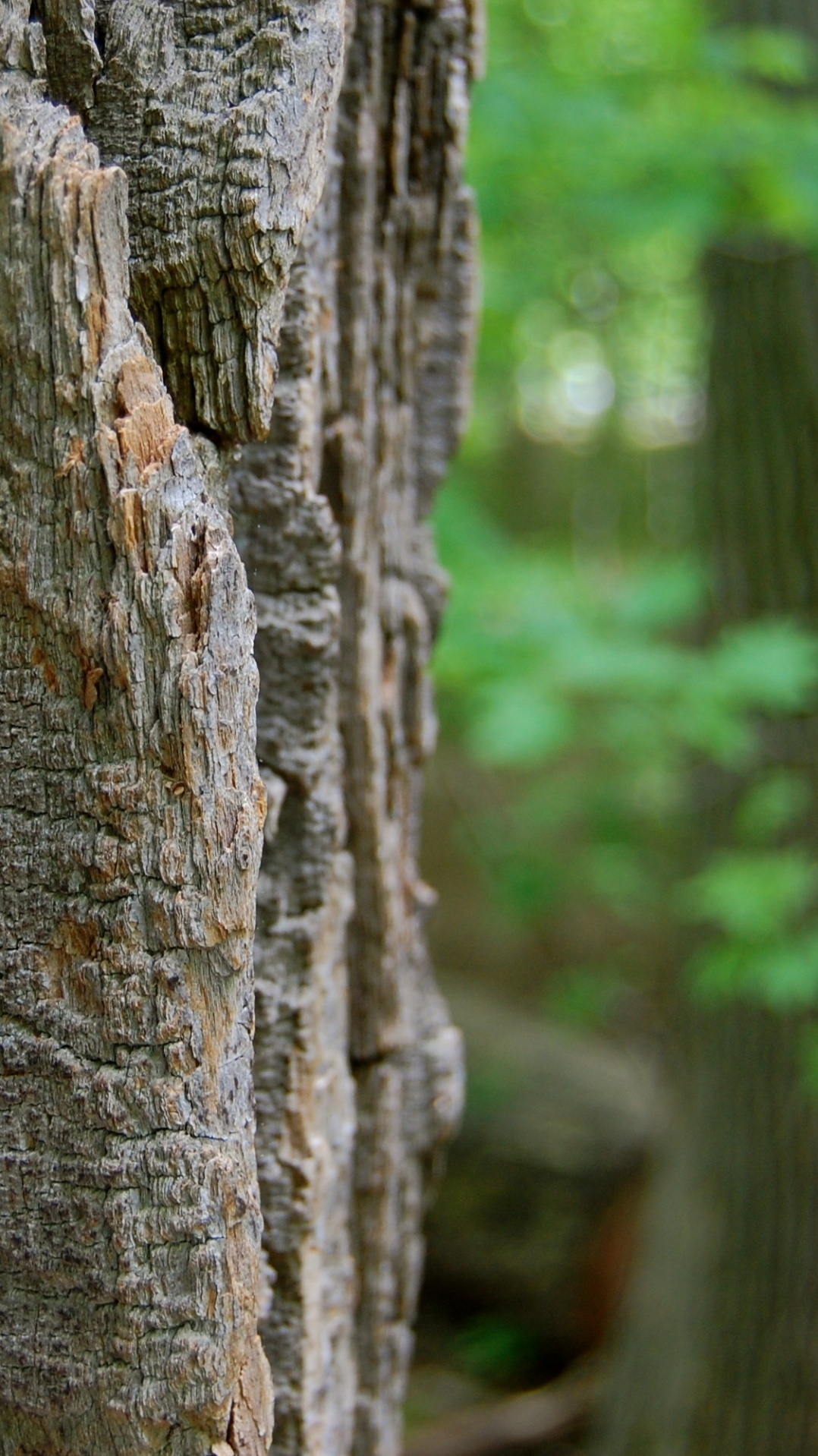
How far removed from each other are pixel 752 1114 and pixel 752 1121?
0.7 inches

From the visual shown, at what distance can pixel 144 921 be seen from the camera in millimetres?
906

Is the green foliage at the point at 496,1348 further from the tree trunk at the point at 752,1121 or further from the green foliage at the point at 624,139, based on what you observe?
the green foliage at the point at 624,139

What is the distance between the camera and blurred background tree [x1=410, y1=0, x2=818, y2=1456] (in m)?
2.62

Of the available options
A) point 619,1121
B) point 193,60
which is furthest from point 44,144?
point 619,1121

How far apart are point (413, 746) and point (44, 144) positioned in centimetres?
79

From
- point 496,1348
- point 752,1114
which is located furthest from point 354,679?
point 496,1348

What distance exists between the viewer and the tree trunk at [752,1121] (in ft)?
10.7

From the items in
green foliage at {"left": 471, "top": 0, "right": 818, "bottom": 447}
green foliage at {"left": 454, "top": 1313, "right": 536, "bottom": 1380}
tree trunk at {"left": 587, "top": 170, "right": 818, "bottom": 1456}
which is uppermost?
green foliage at {"left": 471, "top": 0, "right": 818, "bottom": 447}

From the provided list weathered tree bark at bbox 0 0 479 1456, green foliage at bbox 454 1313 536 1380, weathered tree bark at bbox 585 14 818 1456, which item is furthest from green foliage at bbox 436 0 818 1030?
green foliage at bbox 454 1313 536 1380

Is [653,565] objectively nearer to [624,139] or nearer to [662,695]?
[662,695]

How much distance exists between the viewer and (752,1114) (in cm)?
338

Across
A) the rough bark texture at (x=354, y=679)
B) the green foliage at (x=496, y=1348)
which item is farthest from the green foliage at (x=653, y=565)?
the green foliage at (x=496, y=1348)

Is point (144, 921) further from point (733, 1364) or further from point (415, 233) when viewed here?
point (733, 1364)

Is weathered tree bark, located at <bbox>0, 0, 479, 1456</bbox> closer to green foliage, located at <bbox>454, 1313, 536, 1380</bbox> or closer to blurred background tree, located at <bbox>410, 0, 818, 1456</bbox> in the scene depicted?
blurred background tree, located at <bbox>410, 0, 818, 1456</bbox>
